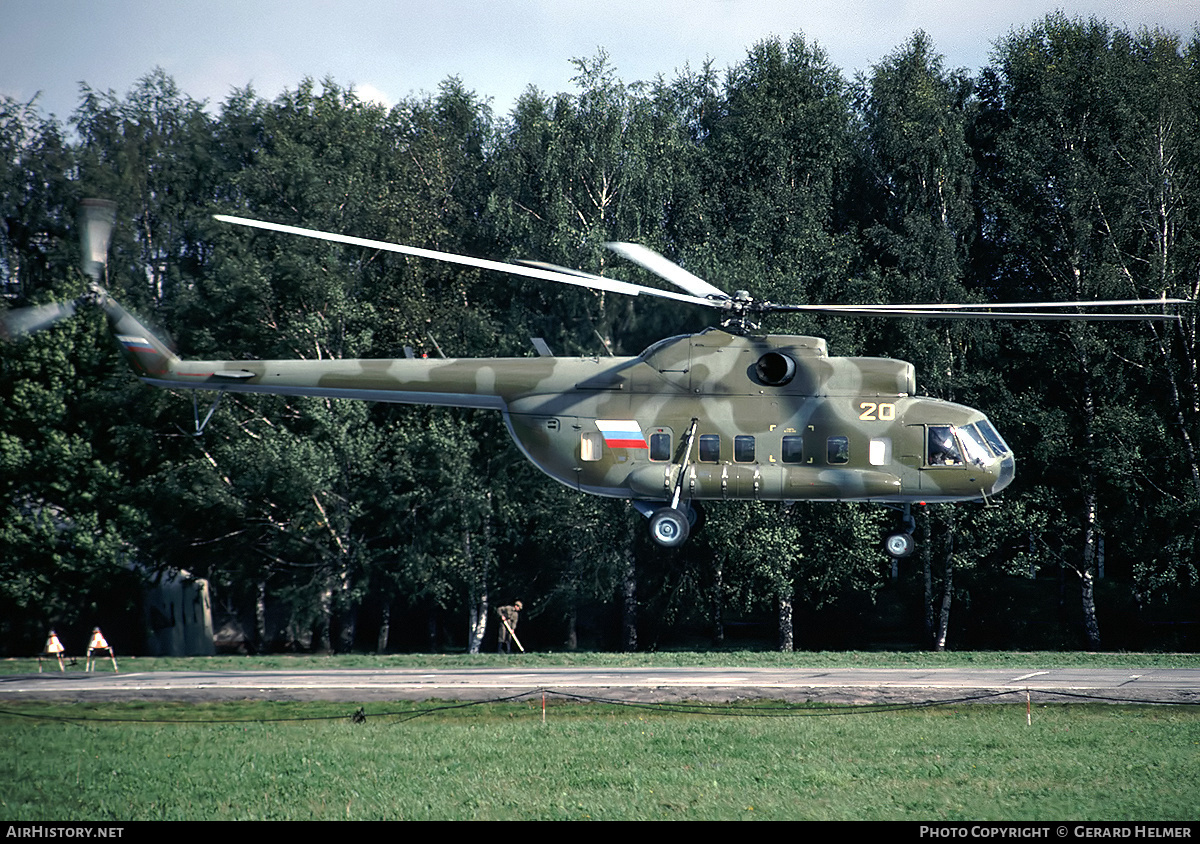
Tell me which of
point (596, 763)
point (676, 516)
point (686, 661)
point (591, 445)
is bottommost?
point (596, 763)

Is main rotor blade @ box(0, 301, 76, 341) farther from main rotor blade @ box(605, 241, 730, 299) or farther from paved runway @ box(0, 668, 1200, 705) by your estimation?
main rotor blade @ box(605, 241, 730, 299)

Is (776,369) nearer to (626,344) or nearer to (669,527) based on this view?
(669,527)

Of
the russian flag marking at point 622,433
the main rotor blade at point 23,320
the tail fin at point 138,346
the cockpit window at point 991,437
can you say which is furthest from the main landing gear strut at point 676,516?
the main rotor blade at point 23,320

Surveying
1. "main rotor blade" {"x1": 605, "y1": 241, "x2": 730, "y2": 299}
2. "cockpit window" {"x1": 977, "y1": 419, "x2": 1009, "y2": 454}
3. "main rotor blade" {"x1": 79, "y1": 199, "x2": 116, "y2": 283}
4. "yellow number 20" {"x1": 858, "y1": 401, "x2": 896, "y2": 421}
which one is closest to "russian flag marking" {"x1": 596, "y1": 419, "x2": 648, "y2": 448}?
"main rotor blade" {"x1": 605, "y1": 241, "x2": 730, "y2": 299}

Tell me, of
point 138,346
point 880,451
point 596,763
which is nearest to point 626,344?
point 880,451

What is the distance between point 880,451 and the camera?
20.9 metres

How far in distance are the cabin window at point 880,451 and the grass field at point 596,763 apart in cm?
447

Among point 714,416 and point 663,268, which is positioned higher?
point 663,268

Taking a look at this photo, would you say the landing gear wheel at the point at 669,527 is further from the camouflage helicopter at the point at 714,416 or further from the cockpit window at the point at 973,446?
the cockpit window at the point at 973,446

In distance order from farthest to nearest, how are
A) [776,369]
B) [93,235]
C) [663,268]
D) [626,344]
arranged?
1. [626,344]
2. [93,235]
3. [776,369]
4. [663,268]

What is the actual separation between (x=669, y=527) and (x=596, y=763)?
5185mm

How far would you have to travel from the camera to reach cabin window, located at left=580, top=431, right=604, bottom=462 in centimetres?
2130

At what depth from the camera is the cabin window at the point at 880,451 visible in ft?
68.5

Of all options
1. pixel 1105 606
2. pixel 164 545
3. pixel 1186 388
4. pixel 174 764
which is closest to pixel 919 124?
pixel 1186 388
